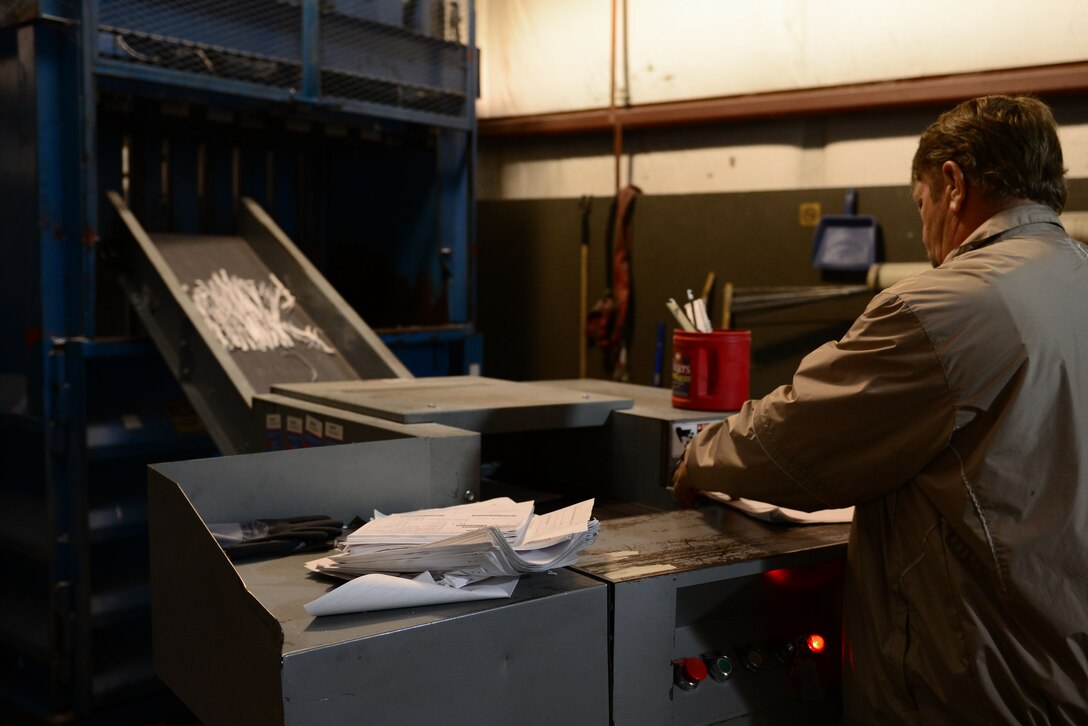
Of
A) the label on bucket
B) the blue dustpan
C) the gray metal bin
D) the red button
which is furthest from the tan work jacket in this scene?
the blue dustpan

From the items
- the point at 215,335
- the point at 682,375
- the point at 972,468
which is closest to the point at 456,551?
the point at 972,468

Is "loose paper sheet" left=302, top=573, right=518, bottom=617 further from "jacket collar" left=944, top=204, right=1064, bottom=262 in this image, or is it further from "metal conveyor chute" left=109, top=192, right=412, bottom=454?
"metal conveyor chute" left=109, top=192, right=412, bottom=454

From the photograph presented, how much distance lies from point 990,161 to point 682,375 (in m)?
0.61

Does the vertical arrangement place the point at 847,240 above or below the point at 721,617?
above

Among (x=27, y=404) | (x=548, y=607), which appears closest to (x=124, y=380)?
(x=27, y=404)

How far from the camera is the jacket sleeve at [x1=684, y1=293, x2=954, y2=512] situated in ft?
3.73

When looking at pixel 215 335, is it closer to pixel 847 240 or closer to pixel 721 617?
pixel 721 617

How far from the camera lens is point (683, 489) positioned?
4.80 feet

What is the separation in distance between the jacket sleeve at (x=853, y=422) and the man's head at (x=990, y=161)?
0.21m

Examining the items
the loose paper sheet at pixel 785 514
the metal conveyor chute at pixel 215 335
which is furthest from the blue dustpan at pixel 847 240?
the loose paper sheet at pixel 785 514

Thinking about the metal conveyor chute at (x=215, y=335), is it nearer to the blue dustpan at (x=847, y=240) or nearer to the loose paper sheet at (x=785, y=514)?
the loose paper sheet at (x=785, y=514)

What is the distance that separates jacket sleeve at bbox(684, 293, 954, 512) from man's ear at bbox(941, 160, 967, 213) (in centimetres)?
21

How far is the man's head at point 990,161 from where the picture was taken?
126cm

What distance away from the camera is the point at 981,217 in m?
1.29
